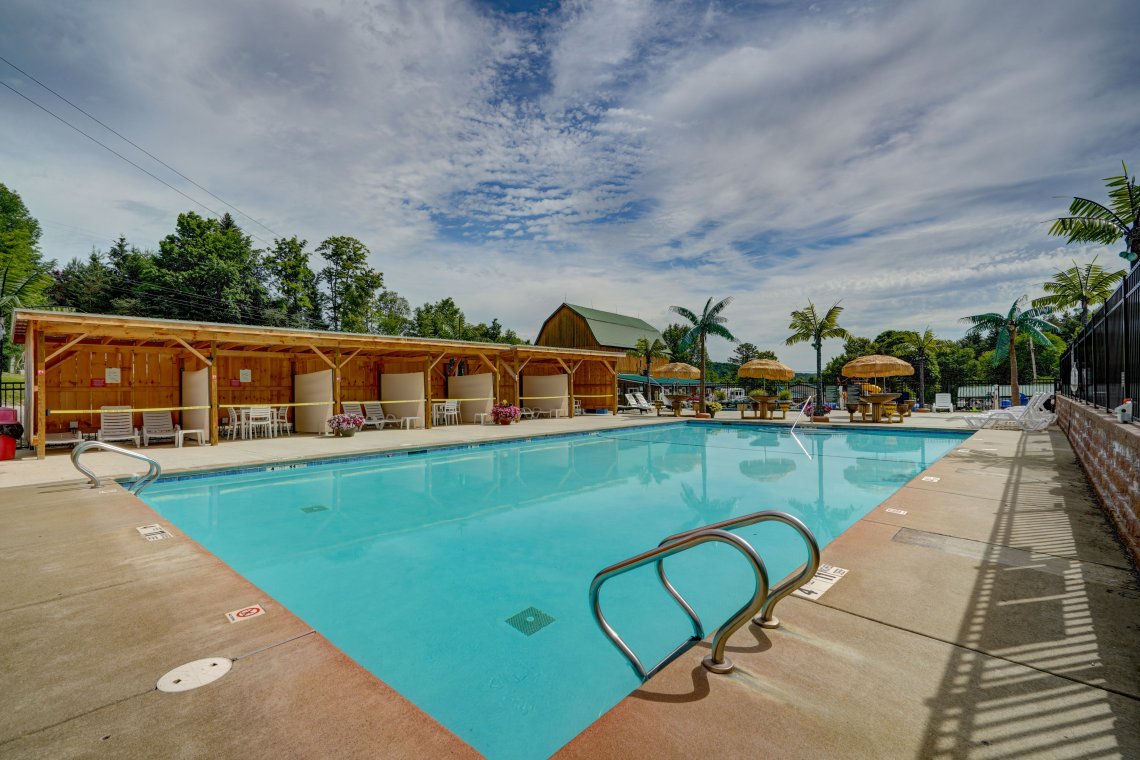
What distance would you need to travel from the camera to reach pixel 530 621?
3881 millimetres

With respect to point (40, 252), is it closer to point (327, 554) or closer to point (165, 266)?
point (165, 266)

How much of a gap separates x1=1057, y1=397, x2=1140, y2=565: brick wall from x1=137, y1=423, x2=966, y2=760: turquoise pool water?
2.38 m

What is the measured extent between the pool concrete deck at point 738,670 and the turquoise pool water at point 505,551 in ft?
1.56

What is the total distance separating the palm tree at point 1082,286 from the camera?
13977 mm

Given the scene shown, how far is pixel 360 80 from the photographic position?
11.8 metres

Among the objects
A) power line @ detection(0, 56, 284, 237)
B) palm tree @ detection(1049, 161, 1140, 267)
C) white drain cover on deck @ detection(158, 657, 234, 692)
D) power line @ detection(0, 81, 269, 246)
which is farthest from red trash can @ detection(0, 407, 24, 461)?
palm tree @ detection(1049, 161, 1140, 267)

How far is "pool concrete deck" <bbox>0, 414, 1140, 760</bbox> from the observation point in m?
1.69

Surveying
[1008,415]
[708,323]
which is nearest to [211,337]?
[708,323]

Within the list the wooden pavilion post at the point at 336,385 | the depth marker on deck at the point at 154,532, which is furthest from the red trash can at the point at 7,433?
the depth marker on deck at the point at 154,532

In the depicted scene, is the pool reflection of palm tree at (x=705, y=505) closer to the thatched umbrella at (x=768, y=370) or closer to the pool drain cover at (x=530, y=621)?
the pool drain cover at (x=530, y=621)

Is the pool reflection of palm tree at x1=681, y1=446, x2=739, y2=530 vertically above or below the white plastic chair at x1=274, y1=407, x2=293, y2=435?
below

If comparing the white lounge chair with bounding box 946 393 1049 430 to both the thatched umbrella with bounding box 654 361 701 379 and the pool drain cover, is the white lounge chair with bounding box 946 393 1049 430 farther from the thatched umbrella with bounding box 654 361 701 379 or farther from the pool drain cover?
the pool drain cover

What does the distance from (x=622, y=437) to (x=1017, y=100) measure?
11529 mm

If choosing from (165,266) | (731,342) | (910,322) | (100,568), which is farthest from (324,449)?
(165,266)
